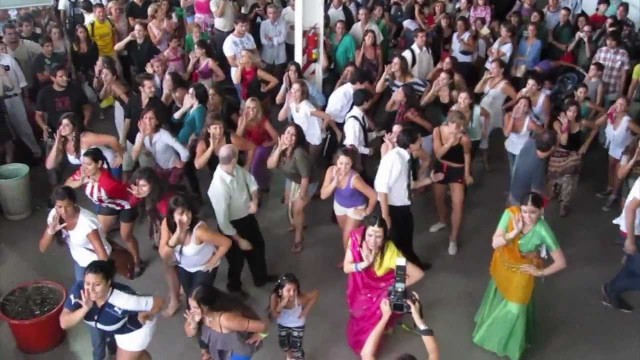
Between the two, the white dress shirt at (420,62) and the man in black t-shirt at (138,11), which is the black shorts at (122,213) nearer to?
the white dress shirt at (420,62)

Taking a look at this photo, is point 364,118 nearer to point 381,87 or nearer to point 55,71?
point 381,87

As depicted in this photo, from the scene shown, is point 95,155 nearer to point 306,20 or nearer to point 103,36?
point 306,20

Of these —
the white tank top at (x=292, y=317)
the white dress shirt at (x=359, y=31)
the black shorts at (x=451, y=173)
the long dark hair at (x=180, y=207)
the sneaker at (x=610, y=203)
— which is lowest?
the sneaker at (x=610, y=203)

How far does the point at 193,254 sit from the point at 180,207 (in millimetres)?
364

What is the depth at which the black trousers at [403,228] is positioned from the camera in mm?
5375

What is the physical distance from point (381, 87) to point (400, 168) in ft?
7.41

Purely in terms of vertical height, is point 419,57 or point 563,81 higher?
point 419,57

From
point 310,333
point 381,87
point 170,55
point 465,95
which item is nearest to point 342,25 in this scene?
point 381,87

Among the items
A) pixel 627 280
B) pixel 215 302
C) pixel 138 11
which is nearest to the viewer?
pixel 215 302

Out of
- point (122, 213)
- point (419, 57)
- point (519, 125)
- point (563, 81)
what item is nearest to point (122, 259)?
point (122, 213)

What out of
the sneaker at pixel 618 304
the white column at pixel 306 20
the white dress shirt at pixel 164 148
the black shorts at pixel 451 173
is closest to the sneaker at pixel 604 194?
the sneaker at pixel 618 304

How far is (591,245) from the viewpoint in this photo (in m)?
6.29

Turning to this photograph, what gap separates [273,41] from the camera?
832cm

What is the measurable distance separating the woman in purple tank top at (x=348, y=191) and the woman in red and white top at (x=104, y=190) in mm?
1466
